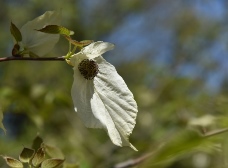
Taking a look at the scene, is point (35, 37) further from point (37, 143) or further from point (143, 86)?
point (143, 86)

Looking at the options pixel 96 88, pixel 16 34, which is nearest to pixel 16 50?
pixel 16 34

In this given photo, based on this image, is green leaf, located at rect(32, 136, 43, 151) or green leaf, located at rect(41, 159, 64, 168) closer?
green leaf, located at rect(41, 159, 64, 168)

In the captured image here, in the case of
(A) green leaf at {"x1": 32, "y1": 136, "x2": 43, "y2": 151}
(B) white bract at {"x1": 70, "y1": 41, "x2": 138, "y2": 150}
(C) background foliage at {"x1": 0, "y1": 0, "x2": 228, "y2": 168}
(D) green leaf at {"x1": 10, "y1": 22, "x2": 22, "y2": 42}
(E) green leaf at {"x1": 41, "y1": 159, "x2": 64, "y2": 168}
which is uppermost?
(D) green leaf at {"x1": 10, "y1": 22, "x2": 22, "y2": 42}

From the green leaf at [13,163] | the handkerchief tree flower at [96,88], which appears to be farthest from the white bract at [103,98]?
the green leaf at [13,163]

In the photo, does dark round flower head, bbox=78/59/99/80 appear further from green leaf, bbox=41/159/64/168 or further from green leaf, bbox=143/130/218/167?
green leaf, bbox=143/130/218/167

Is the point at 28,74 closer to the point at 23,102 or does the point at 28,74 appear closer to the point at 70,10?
the point at 70,10

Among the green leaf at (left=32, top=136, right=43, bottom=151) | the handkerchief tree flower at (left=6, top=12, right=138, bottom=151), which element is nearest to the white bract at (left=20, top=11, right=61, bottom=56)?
the handkerchief tree flower at (left=6, top=12, right=138, bottom=151)
